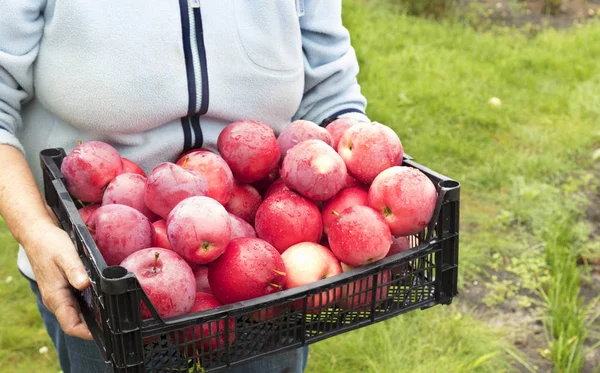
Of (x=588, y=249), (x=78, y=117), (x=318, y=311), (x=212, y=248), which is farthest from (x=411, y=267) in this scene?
(x=588, y=249)

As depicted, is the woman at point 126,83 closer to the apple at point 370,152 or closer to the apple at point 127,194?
the apple at point 127,194

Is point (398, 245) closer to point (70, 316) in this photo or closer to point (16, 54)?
point (70, 316)

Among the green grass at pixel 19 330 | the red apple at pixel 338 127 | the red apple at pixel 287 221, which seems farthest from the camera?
the green grass at pixel 19 330

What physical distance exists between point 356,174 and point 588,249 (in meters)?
1.76

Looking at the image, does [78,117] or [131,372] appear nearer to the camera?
[131,372]

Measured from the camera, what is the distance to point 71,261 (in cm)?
102

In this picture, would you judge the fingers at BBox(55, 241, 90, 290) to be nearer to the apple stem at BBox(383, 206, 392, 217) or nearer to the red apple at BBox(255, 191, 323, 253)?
the red apple at BBox(255, 191, 323, 253)

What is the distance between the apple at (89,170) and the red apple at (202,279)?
230 mm

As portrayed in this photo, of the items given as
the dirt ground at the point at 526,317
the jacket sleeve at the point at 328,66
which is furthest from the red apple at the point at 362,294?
the dirt ground at the point at 526,317

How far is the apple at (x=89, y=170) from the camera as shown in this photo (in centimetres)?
117

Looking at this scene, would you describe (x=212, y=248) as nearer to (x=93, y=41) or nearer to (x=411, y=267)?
(x=411, y=267)

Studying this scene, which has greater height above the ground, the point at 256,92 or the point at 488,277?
the point at 256,92

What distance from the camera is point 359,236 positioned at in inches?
41.2

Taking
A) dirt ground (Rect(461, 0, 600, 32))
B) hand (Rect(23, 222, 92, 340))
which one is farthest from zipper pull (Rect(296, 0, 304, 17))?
dirt ground (Rect(461, 0, 600, 32))
